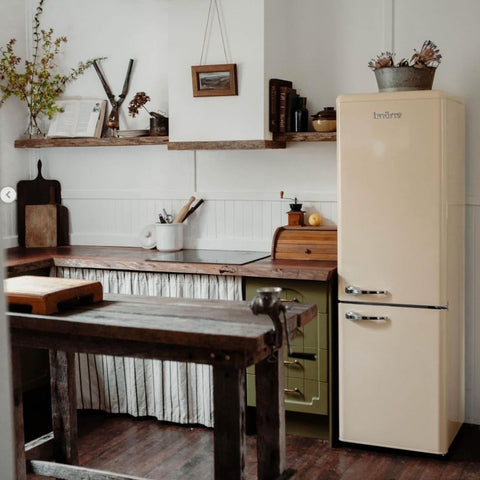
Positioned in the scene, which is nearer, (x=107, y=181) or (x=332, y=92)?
(x=332, y=92)

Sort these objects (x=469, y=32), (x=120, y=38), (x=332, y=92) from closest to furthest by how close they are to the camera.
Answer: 1. (x=469, y=32)
2. (x=332, y=92)
3. (x=120, y=38)

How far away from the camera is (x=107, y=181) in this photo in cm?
525

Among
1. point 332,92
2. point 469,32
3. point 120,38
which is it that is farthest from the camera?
point 120,38

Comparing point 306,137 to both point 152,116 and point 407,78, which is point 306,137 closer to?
point 407,78

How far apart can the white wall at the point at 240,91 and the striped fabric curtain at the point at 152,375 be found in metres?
0.60

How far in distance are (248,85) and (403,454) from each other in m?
2.23

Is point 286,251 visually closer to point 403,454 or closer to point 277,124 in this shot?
point 277,124

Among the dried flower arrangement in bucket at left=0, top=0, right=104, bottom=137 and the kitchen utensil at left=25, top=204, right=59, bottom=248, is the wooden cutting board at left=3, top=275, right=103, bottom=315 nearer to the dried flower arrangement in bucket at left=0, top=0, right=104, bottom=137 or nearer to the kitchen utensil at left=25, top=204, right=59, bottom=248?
the kitchen utensil at left=25, top=204, right=59, bottom=248

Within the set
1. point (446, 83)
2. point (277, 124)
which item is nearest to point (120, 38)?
point (277, 124)

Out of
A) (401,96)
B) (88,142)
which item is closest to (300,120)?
(401,96)

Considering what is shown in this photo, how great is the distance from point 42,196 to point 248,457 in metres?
2.49

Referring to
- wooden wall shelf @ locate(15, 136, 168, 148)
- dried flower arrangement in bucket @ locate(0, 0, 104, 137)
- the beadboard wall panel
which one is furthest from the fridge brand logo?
dried flower arrangement in bucket @ locate(0, 0, 104, 137)

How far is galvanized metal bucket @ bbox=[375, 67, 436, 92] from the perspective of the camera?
3.82 meters

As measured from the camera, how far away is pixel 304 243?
4.35 meters
